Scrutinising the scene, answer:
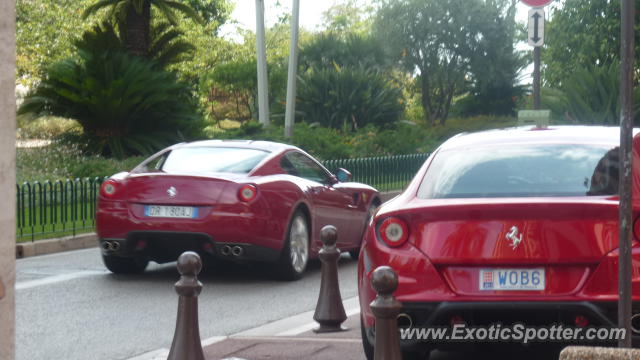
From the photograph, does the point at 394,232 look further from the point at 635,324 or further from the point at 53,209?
the point at 53,209

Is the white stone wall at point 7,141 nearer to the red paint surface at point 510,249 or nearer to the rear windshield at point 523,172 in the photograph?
the red paint surface at point 510,249

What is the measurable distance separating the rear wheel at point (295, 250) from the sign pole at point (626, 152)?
7092mm

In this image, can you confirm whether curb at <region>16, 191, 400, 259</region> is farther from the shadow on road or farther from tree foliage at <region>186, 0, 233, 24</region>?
tree foliage at <region>186, 0, 233, 24</region>

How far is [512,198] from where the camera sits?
664cm

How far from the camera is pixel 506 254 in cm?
638

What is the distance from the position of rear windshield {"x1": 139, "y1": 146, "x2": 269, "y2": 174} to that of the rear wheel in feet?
2.30

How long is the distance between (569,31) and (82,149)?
1038 inches

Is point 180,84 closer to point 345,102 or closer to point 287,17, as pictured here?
point 345,102

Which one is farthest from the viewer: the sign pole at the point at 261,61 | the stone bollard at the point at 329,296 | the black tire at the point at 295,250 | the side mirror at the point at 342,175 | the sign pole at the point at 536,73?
the sign pole at the point at 261,61

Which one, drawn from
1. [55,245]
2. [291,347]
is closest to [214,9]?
[55,245]

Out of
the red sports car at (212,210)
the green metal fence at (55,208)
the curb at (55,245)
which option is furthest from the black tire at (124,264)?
the green metal fence at (55,208)

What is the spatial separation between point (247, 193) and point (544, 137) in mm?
4566

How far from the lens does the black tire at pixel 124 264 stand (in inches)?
485

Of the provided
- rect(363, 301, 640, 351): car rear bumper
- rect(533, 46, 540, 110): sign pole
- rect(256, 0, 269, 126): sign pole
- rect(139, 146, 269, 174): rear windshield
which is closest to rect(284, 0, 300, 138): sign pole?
rect(256, 0, 269, 126): sign pole
